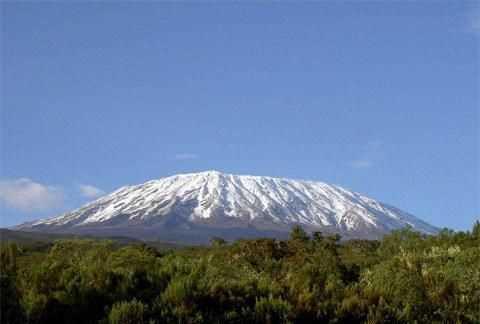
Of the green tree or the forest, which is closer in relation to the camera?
the green tree

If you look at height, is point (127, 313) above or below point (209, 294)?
below

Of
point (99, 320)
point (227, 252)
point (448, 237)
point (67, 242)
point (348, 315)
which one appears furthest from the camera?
point (227, 252)

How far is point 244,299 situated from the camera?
12.7 m

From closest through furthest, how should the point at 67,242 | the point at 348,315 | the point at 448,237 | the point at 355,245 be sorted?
1. the point at 348,315
2. the point at 67,242
3. the point at 448,237
4. the point at 355,245

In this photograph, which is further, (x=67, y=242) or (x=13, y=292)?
(x=67, y=242)

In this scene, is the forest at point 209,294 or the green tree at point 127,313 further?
the forest at point 209,294

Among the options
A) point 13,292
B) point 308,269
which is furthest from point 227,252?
point 13,292

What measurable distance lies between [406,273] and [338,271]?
2459 millimetres

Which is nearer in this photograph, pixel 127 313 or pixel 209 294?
pixel 127 313

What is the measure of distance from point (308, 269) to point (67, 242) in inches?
298

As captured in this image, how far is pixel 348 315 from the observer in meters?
12.7

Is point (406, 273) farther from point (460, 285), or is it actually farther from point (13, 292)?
point (13, 292)

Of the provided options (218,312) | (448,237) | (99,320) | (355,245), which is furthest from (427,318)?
(355,245)

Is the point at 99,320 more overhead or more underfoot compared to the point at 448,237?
more underfoot
